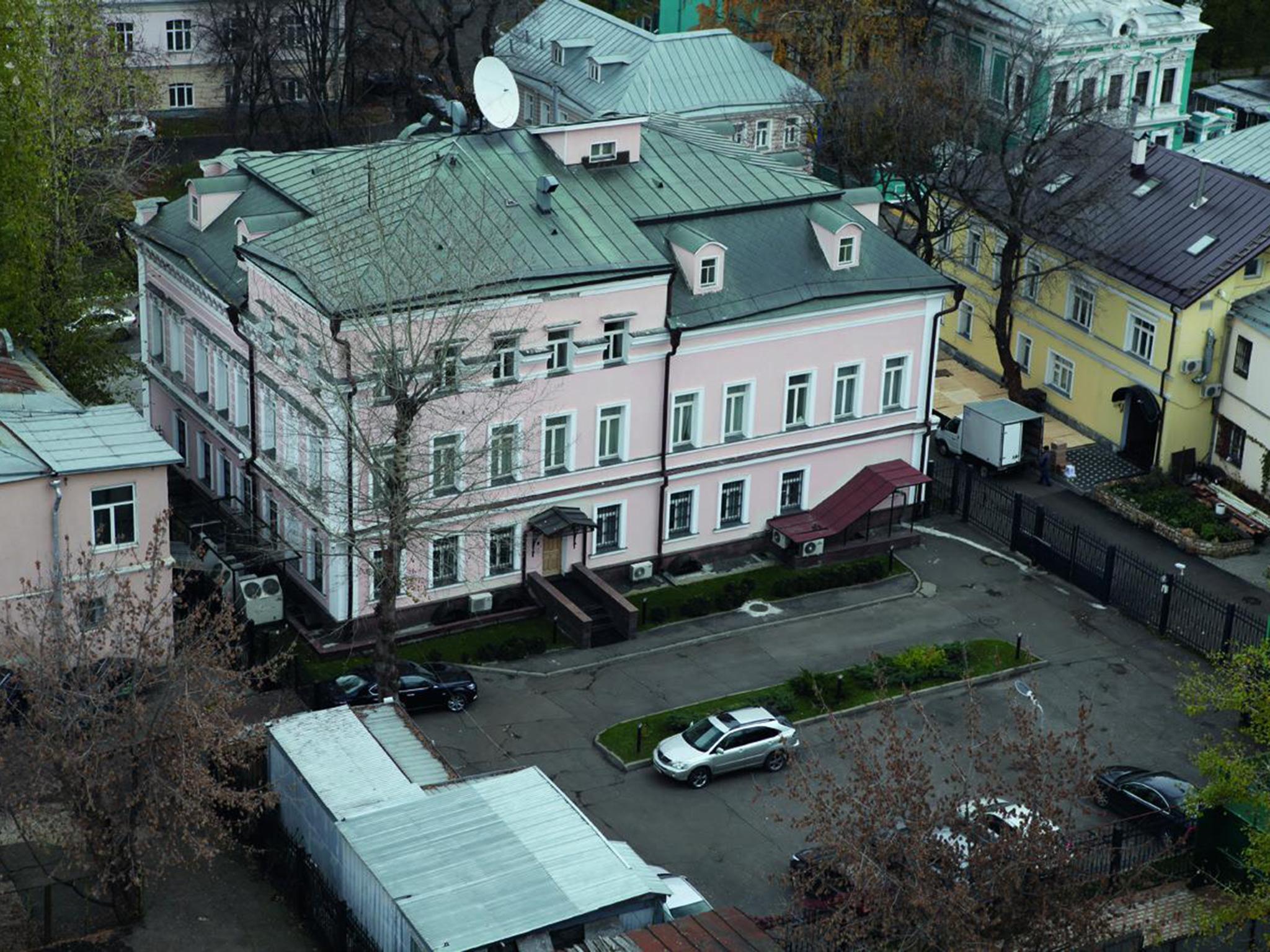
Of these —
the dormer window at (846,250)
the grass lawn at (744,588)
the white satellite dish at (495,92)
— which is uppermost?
the white satellite dish at (495,92)

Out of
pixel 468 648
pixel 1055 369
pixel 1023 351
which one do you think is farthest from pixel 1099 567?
pixel 468 648

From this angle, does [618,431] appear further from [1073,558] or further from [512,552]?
[1073,558]

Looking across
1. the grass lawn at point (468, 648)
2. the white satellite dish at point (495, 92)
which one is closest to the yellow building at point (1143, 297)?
the white satellite dish at point (495, 92)

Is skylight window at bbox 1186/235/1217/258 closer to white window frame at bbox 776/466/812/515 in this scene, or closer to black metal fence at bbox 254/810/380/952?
white window frame at bbox 776/466/812/515

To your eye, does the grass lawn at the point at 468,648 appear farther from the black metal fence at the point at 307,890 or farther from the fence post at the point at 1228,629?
the fence post at the point at 1228,629

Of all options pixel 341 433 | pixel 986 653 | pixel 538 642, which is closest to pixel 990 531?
pixel 986 653
